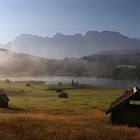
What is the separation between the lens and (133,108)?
36969 millimetres

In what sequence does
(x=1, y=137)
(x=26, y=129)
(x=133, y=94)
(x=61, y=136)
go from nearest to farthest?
(x=1, y=137), (x=61, y=136), (x=26, y=129), (x=133, y=94)

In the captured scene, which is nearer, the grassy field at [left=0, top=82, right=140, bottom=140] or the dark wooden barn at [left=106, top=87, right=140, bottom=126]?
the grassy field at [left=0, top=82, right=140, bottom=140]

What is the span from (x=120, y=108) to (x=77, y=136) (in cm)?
1819

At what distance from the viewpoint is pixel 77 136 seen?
1830 cm

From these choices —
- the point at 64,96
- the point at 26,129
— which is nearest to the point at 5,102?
the point at 64,96

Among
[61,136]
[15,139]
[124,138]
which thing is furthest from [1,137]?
[124,138]

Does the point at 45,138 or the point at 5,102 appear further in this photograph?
the point at 5,102

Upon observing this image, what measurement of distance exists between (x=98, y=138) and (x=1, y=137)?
557 cm

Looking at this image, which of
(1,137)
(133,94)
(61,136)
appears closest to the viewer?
(1,137)

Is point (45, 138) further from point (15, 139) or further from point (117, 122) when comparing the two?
point (117, 122)

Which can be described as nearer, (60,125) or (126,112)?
(60,125)

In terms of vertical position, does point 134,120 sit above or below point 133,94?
below

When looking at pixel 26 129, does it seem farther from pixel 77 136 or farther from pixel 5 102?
pixel 5 102

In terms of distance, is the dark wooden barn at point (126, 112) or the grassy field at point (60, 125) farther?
the dark wooden barn at point (126, 112)
